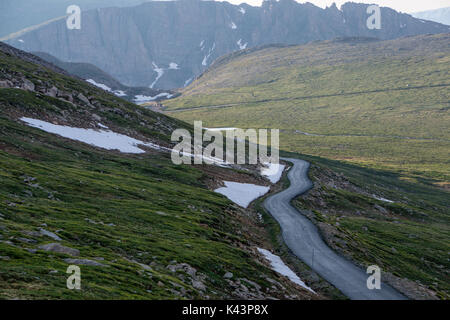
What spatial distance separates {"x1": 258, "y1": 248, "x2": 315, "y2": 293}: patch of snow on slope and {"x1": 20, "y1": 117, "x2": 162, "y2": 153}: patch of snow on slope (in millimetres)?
41580

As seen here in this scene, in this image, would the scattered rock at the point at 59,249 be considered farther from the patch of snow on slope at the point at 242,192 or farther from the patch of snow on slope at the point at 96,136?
the patch of snow on slope at the point at 96,136

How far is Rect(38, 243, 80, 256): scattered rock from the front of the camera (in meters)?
21.4

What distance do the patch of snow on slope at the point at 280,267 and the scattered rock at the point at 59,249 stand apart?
18180 mm

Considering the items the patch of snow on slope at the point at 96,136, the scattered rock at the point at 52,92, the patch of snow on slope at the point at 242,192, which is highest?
the scattered rock at the point at 52,92

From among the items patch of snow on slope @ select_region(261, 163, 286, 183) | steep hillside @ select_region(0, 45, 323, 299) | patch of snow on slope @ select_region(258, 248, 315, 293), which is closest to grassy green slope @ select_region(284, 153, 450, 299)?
patch of snow on slope @ select_region(258, 248, 315, 293)

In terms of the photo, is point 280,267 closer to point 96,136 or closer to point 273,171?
point 96,136

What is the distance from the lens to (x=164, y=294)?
19.6 m

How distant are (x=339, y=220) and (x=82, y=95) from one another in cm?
6898

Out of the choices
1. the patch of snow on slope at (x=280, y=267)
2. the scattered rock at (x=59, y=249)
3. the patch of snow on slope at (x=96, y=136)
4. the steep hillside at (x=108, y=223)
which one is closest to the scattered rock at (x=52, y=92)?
the steep hillside at (x=108, y=223)

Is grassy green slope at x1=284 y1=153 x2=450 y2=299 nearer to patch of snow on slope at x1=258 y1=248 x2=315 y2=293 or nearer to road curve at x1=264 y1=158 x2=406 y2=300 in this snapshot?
road curve at x1=264 y1=158 x2=406 y2=300

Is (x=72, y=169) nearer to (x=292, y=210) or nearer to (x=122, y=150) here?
(x=122, y=150)

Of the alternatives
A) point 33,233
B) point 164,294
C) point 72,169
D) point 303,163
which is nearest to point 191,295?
point 164,294

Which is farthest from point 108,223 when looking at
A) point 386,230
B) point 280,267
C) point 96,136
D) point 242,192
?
point 386,230

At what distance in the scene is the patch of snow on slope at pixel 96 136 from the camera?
210 ft
